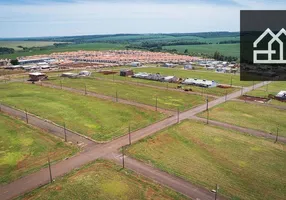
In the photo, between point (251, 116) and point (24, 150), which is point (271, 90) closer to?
point (251, 116)

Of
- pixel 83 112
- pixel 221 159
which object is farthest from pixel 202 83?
pixel 221 159

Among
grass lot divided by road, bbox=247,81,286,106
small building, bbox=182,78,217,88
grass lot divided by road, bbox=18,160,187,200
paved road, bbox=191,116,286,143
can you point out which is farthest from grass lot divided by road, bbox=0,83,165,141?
grass lot divided by road, bbox=247,81,286,106

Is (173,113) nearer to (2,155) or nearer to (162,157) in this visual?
(162,157)

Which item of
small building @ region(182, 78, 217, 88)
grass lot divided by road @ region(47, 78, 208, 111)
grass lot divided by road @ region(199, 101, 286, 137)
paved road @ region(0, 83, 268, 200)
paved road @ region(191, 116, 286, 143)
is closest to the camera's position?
paved road @ region(0, 83, 268, 200)

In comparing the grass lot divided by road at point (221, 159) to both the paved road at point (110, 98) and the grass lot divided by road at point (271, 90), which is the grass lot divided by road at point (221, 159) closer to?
the paved road at point (110, 98)

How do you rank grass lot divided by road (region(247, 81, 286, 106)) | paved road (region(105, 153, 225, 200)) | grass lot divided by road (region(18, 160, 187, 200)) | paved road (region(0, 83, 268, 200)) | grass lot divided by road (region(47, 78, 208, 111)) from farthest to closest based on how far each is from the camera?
grass lot divided by road (region(247, 81, 286, 106)) → grass lot divided by road (region(47, 78, 208, 111)) → paved road (region(0, 83, 268, 200)) → paved road (region(105, 153, 225, 200)) → grass lot divided by road (region(18, 160, 187, 200))

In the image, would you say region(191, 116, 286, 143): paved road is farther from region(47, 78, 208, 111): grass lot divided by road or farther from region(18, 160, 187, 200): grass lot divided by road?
region(18, 160, 187, 200): grass lot divided by road

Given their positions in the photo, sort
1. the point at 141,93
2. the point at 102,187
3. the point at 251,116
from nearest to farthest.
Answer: the point at 102,187 < the point at 251,116 < the point at 141,93
